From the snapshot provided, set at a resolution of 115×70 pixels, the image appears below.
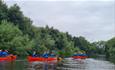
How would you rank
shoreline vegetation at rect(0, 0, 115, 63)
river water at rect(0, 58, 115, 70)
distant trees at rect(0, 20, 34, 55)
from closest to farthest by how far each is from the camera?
river water at rect(0, 58, 115, 70), distant trees at rect(0, 20, 34, 55), shoreline vegetation at rect(0, 0, 115, 63)

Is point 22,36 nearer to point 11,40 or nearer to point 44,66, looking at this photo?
point 11,40

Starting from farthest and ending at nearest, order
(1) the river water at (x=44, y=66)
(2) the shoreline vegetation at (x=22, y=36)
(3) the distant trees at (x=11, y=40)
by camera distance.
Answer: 1. (2) the shoreline vegetation at (x=22, y=36)
2. (3) the distant trees at (x=11, y=40)
3. (1) the river water at (x=44, y=66)

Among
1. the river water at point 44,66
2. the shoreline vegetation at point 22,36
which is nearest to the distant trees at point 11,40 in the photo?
the shoreline vegetation at point 22,36

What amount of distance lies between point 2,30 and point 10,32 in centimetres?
257

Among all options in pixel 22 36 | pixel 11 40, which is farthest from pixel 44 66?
pixel 22 36

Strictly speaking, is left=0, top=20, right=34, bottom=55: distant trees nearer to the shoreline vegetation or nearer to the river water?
the shoreline vegetation

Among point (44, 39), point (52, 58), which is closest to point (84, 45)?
point (44, 39)

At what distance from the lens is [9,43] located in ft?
253

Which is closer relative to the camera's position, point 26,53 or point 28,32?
point 26,53

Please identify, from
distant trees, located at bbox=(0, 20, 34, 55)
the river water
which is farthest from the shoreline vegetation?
the river water

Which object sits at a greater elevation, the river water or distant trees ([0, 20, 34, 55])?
distant trees ([0, 20, 34, 55])

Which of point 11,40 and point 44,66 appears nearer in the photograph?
point 44,66

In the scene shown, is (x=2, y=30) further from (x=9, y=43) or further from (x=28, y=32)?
(x=28, y=32)

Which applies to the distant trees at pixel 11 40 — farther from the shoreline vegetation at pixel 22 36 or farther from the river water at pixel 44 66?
the river water at pixel 44 66
